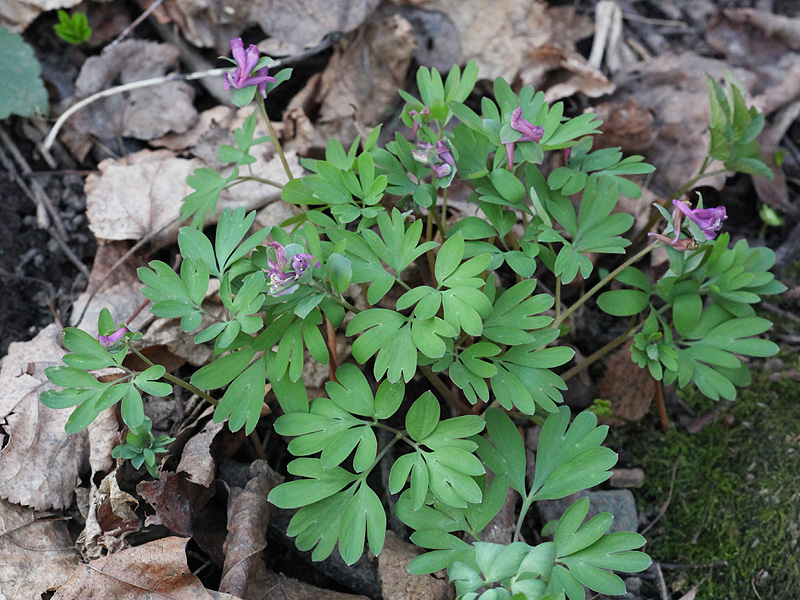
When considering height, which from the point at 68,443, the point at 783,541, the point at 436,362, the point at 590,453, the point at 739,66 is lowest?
the point at 783,541

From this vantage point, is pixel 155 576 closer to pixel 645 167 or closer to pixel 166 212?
pixel 166 212

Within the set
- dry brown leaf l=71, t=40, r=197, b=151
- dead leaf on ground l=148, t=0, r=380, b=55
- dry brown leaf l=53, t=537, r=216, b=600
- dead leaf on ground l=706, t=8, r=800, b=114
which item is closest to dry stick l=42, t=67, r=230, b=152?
dry brown leaf l=71, t=40, r=197, b=151

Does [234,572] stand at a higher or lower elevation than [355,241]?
lower

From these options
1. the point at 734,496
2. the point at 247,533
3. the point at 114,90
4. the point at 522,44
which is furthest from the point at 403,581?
the point at 522,44

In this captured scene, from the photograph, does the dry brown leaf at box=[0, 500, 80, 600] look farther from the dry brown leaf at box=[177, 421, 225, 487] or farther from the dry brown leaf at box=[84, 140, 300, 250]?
the dry brown leaf at box=[84, 140, 300, 250]

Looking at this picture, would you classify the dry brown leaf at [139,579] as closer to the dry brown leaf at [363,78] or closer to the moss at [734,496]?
the moss at [734,496]

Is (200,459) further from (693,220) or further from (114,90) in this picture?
(114,90)

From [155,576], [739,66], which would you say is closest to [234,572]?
[155,576]
